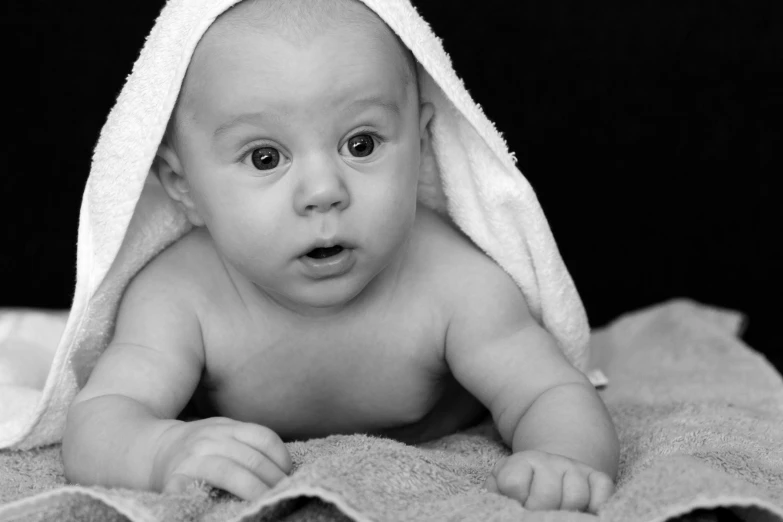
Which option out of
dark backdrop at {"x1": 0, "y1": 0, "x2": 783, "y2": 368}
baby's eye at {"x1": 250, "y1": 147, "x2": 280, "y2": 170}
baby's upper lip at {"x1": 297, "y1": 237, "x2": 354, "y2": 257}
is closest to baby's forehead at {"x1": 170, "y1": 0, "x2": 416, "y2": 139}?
baby's eye at {"x1": 250, "y1": 147, "x2": 280, "y2": 170}

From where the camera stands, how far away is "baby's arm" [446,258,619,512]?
1087mm

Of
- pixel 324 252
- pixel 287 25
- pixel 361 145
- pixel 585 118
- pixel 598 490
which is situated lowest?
pixel 585 118

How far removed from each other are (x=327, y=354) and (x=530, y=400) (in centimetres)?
27

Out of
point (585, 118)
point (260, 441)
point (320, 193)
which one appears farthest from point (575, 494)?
point (585, 118)

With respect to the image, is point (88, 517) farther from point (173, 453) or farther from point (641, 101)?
point (641, 101)

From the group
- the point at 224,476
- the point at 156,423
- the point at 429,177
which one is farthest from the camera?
the point at 429,177

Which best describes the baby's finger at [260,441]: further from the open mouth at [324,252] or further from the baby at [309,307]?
the open mouth at [324,252]

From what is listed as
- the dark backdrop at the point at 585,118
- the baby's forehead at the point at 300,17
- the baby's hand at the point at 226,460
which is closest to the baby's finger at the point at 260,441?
the baby's hand at the point at 226,460

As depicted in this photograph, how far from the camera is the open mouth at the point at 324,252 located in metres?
1.28

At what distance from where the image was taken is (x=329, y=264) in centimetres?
128

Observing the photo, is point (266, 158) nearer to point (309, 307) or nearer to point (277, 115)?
point (277, 115)

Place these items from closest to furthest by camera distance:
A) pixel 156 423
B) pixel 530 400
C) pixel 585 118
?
pixel 156 423 < pixel 530 400 < pixel 585 118

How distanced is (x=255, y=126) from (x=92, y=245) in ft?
1.01

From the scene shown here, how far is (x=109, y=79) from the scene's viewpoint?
2.34 metres
